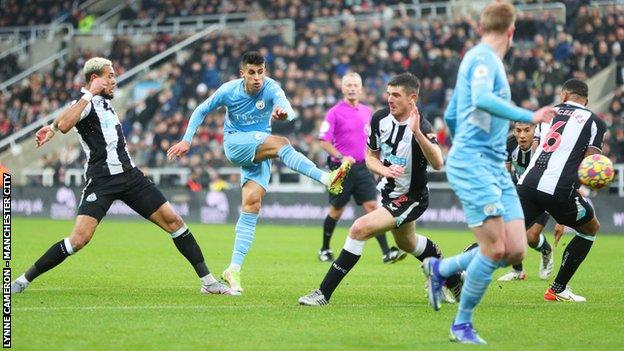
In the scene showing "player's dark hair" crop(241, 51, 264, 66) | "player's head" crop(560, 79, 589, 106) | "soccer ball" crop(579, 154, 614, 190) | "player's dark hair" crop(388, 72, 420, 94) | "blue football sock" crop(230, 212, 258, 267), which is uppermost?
"player's dark hair" crop(241, 51, 264, 66)

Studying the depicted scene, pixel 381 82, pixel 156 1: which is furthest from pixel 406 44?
pixel 156 1

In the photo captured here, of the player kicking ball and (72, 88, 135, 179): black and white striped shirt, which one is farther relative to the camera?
(72, 88, 135, 179): black and white striped shirt

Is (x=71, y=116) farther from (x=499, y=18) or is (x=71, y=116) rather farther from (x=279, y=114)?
(x=499, y=18)

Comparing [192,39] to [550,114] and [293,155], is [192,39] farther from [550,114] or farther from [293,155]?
[550,114]

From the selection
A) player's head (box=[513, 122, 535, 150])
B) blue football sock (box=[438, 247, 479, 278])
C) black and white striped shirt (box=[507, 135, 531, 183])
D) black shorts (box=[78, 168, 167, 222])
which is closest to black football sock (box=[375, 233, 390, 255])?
black and white striped shirt (box=[507, 135, 531, 183])

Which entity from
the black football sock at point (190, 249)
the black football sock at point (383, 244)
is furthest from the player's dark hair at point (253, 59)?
the black football sock at point (383, 244)

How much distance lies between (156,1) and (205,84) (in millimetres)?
9399

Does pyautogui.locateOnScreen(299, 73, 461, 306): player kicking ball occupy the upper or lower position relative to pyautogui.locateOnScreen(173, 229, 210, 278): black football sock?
upper

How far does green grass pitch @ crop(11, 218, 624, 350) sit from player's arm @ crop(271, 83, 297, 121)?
73.0 inches

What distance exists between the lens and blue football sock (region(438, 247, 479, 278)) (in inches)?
346

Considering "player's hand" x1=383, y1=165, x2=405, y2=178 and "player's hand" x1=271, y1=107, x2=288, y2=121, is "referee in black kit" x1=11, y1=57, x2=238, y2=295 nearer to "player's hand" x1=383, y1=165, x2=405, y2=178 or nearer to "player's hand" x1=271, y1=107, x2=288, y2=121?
"player's hand" x1=271, y1=107, x2=288, y2=121

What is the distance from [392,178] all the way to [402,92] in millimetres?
833

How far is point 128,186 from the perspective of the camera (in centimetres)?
1098

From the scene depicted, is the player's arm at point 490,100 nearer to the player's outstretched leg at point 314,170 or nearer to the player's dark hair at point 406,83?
the player's dark hair at point 406,83
